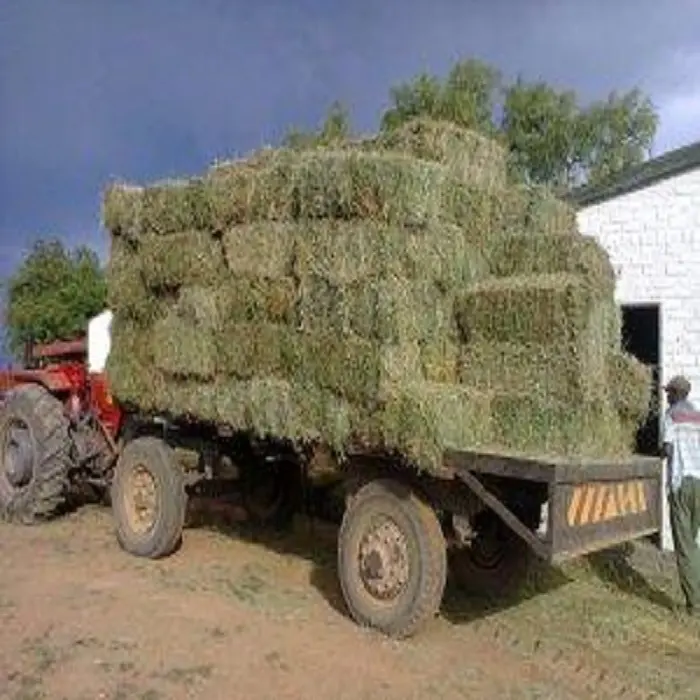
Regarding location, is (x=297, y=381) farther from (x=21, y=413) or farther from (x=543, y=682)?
(x=21, y=413)

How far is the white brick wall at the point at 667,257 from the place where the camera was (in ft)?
38.1

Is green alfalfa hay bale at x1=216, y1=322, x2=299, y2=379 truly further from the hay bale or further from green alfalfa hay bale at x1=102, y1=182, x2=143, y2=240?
green alfalfa hay bale at x1=102, y1=182, x2=143, y2=240

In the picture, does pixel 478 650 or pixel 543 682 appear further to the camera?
pixel 478 650

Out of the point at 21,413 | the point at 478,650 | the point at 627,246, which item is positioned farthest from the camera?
the point at 627,246

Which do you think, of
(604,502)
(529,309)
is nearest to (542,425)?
(604,502)

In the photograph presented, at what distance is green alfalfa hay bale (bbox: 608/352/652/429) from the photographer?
8.62m

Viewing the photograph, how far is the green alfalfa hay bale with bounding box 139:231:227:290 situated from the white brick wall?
505 centimetres

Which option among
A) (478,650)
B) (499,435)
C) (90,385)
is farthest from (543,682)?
(90,385)

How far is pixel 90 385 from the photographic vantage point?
11.7m

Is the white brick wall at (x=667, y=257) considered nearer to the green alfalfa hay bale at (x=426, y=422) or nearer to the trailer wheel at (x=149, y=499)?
the green alfalfa hay bale at (x=426, y=422)

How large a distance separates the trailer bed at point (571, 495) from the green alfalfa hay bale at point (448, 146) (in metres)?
2.57

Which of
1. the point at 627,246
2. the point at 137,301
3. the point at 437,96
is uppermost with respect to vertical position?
the point at 437,96

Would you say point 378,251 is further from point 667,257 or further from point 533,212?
point 667,257

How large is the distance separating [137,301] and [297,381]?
7.95 ft
